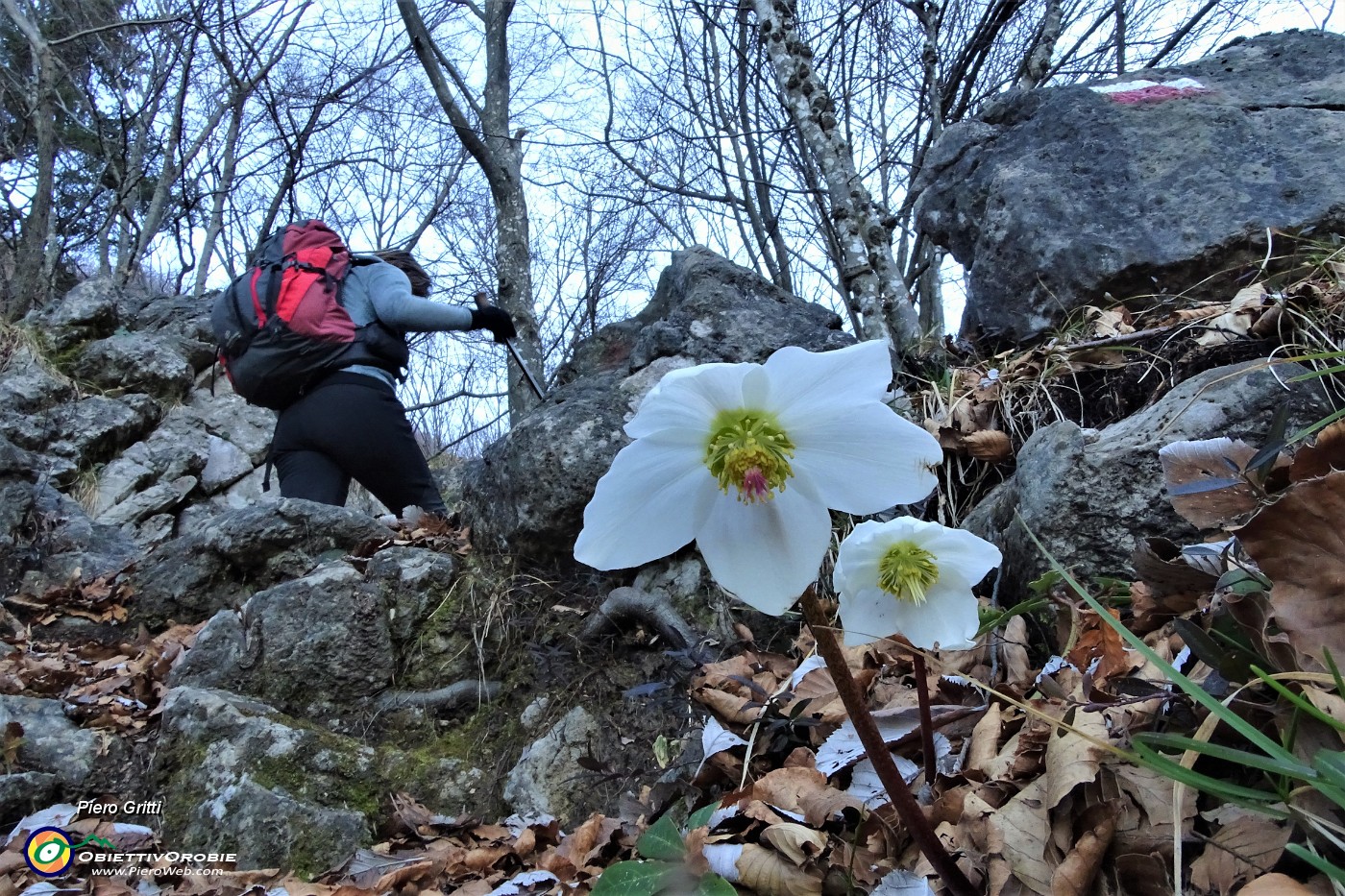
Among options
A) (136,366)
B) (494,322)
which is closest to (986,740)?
(494,322)

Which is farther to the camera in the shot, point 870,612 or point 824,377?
point 870,612

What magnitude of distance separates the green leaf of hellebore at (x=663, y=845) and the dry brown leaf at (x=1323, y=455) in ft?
3.09

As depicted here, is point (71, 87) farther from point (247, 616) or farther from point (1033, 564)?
point (1033, 564)

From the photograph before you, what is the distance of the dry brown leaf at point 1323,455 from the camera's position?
978 mm

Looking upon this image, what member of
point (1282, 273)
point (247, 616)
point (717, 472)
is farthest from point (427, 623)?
point (1282, 273)

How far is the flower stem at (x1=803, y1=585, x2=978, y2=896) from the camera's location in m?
0.82

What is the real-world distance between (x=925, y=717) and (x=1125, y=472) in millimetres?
1032

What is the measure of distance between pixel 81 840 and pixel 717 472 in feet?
7.33

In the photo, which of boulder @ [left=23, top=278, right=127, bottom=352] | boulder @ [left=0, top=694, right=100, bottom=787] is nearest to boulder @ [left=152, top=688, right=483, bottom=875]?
boulder @ [left=0, top=694, right=100, bottom=787]

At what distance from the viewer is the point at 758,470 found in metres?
0.92

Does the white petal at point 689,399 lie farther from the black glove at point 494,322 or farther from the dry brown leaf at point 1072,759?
the black glove at point 494,322

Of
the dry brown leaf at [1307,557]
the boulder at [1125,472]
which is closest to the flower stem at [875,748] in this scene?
the dry brown leaf at [1307,557]

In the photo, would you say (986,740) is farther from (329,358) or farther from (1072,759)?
(329,358)

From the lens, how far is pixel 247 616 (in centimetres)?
281
